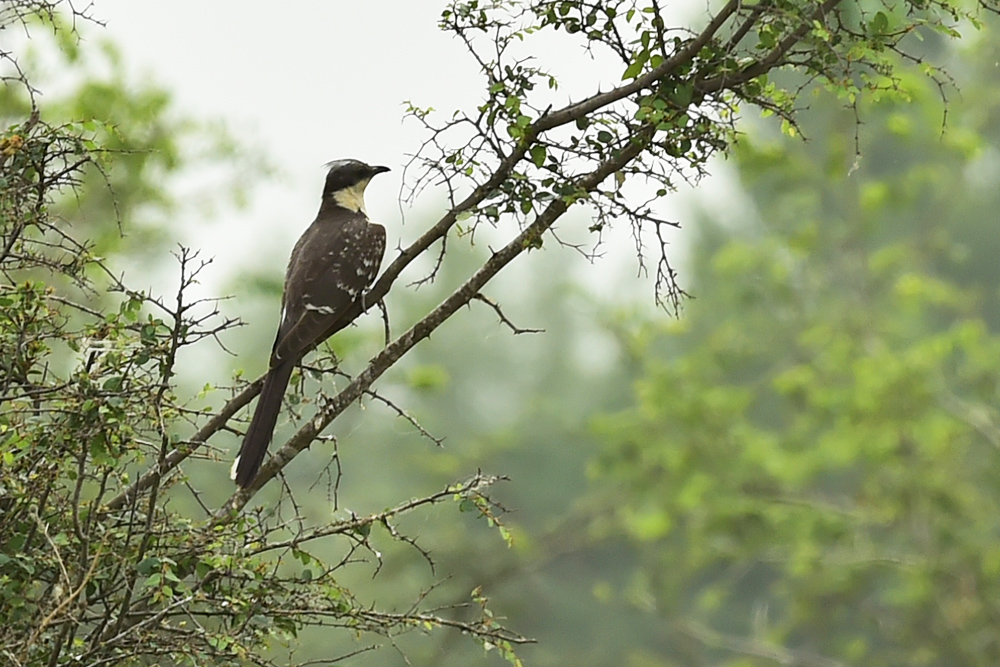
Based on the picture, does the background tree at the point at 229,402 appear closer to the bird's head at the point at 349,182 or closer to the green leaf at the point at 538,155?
the green leaf at the point at 538,155

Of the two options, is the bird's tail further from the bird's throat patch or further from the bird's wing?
the bird's throat patch

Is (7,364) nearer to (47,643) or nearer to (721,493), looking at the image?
(47,643)

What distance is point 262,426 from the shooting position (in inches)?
142

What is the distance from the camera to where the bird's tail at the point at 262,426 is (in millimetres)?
3453

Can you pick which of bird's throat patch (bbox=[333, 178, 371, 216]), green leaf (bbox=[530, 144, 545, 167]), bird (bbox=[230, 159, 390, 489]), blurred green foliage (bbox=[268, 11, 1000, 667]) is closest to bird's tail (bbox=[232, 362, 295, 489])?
bird (bbox=[230, 159, 390, 489])

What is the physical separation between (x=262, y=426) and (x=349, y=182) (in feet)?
5.53

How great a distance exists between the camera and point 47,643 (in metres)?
2.76

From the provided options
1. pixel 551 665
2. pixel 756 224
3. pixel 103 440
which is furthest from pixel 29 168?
pixel 756 224

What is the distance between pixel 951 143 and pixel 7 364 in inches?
381

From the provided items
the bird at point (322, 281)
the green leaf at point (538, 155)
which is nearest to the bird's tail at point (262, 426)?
the bird at point (322, 281)

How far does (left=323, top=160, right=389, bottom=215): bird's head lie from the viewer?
5070 mm

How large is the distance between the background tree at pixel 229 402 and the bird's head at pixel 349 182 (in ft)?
4.64

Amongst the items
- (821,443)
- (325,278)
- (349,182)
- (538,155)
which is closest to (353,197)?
(349,182)

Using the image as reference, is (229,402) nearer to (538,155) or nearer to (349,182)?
(538,155)
